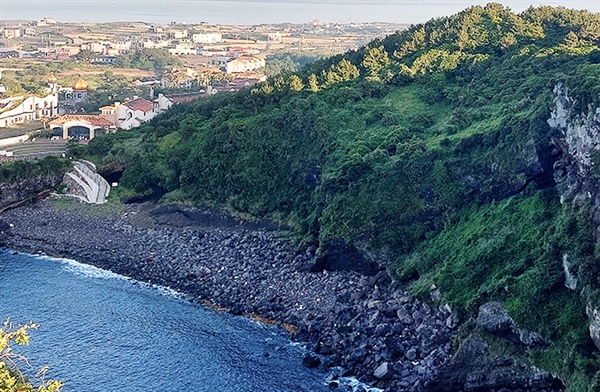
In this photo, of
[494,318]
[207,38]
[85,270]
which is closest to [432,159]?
[494,318]

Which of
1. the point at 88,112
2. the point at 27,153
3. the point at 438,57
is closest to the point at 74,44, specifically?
the point at 88,112

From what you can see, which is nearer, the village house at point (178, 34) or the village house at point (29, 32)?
the village house at point (178, 34)

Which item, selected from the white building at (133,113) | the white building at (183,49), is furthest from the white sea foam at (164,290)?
the white building at (183,49)

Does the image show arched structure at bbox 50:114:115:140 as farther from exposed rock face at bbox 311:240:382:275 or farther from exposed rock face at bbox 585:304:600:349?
exposed rock face at bbox 585:304:600:349

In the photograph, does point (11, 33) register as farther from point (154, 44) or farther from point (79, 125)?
point (79, 125)

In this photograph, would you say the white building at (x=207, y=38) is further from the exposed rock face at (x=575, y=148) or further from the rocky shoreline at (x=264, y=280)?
the exposed rock face at (x=575, y=148)

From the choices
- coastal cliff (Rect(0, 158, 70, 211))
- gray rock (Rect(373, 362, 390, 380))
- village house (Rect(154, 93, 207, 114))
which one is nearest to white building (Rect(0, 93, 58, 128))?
village house (Rect(154, 93, 207, 114))
